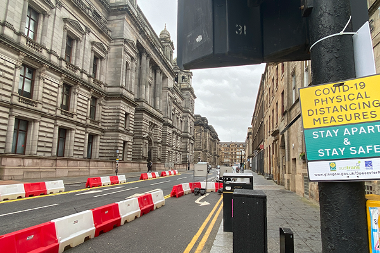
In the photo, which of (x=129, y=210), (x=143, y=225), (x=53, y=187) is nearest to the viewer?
(x=143, y=225)

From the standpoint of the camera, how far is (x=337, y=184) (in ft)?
6.15

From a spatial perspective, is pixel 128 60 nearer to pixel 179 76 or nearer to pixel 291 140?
pixel 291 140

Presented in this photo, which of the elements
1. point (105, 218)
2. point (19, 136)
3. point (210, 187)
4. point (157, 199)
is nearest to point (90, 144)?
point (19, 136)

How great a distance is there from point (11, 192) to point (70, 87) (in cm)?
1897

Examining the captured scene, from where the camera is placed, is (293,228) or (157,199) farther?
(157,199)

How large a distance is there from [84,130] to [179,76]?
6765 cm

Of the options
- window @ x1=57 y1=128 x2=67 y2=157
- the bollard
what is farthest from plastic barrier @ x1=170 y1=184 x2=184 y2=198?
window @ x1=57 y1=128 x2=67 y2=157

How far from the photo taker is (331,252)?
1831mm

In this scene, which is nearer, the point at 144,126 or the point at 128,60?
the point at 128,60

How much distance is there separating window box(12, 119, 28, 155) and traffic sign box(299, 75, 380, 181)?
80.7ft

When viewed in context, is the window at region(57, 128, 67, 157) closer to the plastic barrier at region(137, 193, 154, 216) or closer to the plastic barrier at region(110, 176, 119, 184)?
the plastic barrier at region(110, 176, 119, 184)

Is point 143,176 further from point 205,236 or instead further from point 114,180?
point 205,236

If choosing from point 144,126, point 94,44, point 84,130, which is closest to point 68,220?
point 84,130

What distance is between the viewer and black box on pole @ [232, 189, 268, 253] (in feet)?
11.7
